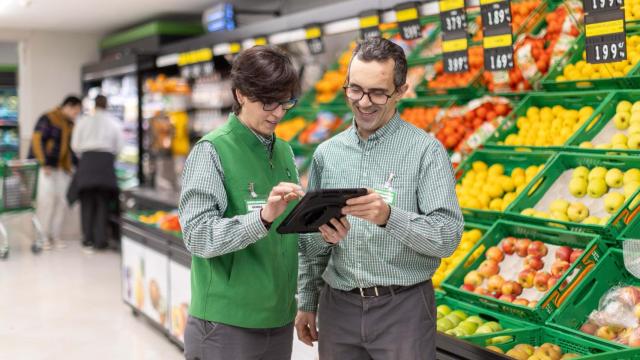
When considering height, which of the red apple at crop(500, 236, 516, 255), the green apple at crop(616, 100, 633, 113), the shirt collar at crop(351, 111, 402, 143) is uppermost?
the green apple at crop(616, 100, 633, 113)

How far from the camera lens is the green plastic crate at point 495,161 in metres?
4.06

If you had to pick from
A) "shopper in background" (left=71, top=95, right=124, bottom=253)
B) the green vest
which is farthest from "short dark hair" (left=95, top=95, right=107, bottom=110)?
the green vest

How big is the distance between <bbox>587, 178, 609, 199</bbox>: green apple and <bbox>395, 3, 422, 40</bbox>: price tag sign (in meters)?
1.95

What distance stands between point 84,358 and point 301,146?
2.33 metres

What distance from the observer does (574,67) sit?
4258 mm

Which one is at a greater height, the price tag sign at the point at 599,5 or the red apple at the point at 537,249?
the price tag sign at the point at 599,5

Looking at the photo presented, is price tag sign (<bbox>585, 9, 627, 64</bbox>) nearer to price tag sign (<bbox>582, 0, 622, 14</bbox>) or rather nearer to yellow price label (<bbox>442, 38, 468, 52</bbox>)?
price tag sign (<bbox>582, 0, 622, 14</bbox>)

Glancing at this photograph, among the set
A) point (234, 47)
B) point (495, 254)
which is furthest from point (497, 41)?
point (234, 47)

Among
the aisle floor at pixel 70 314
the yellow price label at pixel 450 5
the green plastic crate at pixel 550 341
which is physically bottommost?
the aisle floor at pixel 70 314

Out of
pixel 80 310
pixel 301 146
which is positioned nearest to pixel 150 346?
pixel 80 310

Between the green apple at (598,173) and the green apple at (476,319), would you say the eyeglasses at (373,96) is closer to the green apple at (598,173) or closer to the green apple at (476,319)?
the green apple at (476,319)

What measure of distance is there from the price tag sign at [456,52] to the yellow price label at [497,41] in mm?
231

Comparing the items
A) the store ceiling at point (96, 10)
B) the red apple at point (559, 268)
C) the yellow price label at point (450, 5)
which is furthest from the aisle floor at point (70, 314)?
the store ceiling at point (96, 10)

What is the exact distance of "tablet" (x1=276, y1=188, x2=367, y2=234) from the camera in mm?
2041
